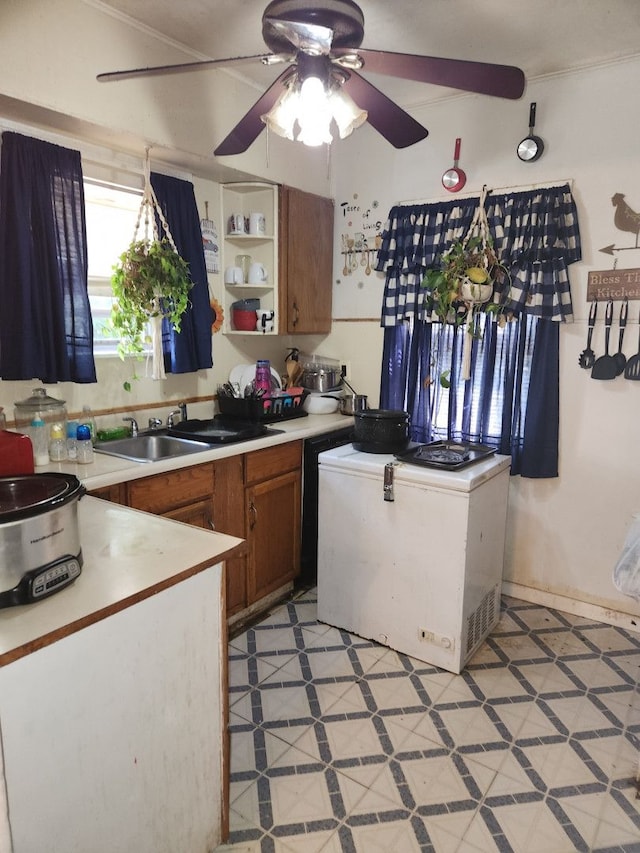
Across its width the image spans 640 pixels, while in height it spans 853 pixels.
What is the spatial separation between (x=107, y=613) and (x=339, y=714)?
131cm

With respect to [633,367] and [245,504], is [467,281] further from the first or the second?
[245,504]

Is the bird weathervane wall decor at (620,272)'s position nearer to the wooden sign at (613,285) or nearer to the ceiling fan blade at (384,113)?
the wooden sign at (613,285)

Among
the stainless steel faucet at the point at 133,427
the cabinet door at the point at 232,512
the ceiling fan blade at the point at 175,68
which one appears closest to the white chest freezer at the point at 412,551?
the cabinet door at the point at 232,512

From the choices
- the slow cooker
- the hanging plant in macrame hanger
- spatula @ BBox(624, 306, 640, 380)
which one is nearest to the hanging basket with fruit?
spatula @ BBox(624, 306, 640, 380)

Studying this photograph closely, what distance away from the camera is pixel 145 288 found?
2.43m

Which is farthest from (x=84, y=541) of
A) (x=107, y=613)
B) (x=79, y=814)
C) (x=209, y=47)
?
(x=209, y=47)

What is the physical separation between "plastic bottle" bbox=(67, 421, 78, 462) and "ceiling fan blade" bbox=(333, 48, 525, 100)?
5.41 feet

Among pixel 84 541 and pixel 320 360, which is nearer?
pixel 84 541

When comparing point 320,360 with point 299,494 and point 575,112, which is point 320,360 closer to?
point 299,494

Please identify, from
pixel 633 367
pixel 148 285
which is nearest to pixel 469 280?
pixel 633 367

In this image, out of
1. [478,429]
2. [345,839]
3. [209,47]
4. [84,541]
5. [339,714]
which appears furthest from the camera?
[478,429]

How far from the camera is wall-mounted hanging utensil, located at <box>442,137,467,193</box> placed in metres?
2.96

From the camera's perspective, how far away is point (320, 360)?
3662 mm

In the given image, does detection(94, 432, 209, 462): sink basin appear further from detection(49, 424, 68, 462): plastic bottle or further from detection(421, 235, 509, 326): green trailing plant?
detection(421, 235, 509, 326): green trailing plant
